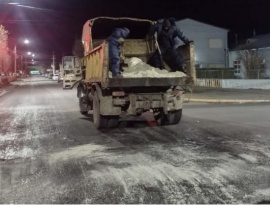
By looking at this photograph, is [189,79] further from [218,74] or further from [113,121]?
[218,74]

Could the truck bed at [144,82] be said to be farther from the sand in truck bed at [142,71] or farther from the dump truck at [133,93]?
the sand in truck bed at [142,71]

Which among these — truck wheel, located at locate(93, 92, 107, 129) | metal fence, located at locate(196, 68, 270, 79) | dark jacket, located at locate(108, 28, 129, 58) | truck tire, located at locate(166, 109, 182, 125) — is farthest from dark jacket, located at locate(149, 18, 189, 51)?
metal fence, located at locate(196, 68, 270, 79)

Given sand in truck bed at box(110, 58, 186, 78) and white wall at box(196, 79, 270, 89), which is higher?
sand in truck bed at box(110, 58, 186, 78)

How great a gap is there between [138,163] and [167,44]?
234 inches

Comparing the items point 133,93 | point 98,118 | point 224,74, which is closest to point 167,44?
point 133,93

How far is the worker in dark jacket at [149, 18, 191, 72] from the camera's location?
41.5 ft

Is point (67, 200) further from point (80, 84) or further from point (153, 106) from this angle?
point (80, 84)

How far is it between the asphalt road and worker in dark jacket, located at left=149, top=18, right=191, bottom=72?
1858mm

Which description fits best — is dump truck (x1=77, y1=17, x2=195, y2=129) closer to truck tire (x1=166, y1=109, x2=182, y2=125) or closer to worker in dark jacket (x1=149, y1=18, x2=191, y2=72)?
truck tire (x1=166, y1=109, x2=182, y2=125)

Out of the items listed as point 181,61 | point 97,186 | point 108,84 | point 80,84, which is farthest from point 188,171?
point 80,84

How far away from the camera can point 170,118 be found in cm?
1288

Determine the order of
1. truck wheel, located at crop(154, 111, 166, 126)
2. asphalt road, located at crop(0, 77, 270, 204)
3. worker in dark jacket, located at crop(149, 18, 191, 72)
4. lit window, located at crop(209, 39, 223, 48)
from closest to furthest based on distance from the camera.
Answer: asphalt road, located at crop(0, 77, 270, 204) < worker in dark jacket, located at crop(149, 18, 191, 72) < truck wheel, located at crop(154, 111, 166, 126) < lit window, located at crop(209, 39, 223, 48)

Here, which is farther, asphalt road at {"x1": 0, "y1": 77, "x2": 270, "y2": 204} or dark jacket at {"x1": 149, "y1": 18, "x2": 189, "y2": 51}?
dark jacket at {"x1": 149, "y1": 18, "x2": 189, "y2": 51}

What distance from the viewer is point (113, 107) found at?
38.3ft
